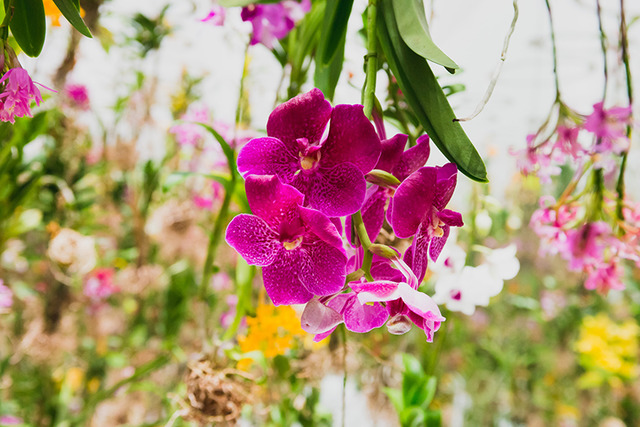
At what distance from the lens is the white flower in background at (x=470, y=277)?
1.47 feet

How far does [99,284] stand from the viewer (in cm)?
116

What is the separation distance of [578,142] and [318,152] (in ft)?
1.09

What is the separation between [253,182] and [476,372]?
196 centimetres

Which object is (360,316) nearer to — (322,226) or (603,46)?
(322,226)

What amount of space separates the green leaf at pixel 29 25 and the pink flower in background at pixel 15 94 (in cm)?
3

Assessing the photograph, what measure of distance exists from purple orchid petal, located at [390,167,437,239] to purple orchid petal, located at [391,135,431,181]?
0.03 metres

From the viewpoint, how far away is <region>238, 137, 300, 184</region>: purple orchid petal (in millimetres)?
215

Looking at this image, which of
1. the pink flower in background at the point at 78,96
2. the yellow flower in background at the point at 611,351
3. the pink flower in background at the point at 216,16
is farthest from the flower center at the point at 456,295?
the yellow flower in background at the point at 611,351

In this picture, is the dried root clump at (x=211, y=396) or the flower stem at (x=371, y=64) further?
the dried root clump at (x=211, y=396)

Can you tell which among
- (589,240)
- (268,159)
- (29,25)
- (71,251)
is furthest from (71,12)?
(71,251)

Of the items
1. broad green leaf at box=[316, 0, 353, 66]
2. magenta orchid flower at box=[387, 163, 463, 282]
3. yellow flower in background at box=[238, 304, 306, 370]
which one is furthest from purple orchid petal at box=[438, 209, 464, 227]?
yellow flower in background at box=[238, 304, 306, 370]

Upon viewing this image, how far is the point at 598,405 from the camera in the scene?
1950mm

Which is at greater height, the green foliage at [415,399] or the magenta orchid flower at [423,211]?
the magenta orchid flower at [423,211]

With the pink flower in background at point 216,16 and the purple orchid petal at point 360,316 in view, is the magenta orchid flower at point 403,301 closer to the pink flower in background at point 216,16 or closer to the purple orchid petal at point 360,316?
the purple orchid petal at point 360,316
